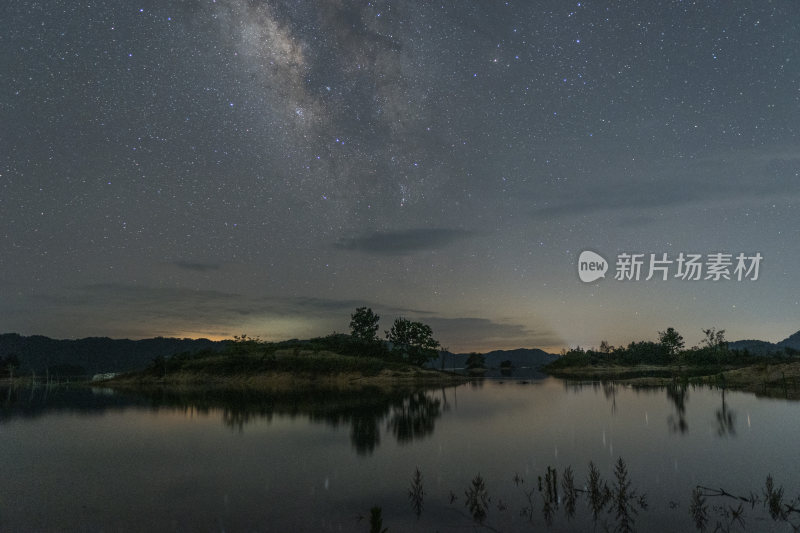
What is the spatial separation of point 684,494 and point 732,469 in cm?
759

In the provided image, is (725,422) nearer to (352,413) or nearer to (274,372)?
(352,413)

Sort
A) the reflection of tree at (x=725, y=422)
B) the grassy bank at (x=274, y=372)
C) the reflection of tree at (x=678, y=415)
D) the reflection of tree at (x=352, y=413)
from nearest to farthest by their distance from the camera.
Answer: the reflection of tree at (x=725, y=422)
the reflection of tree at (x=352, y=413)
the reflection of tree at (x=678, y=415)
the grassy bank at (x=274, y=372)

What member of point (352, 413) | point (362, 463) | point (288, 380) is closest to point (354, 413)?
point (352, 413)

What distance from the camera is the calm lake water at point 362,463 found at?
18078 mm

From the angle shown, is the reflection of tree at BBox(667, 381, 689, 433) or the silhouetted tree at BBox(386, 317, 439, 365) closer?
the reflection of tree at BBox(667, 381, 689, 433)

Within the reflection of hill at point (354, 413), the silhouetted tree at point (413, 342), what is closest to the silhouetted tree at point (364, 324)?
the silhouetted tree at point (413, 342)

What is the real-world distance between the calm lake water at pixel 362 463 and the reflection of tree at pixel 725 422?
0.17m

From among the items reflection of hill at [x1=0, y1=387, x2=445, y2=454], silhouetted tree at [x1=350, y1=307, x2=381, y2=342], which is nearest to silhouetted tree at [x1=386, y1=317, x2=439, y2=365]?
silhouetted tree at [x1=350, y1=307, x2=381, y2=342]

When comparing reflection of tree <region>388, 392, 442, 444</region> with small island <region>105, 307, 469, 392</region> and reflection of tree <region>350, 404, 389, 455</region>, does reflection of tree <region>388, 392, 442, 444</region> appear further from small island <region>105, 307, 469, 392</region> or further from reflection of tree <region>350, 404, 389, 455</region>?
small island <region>105, 307, 469, 392</region>

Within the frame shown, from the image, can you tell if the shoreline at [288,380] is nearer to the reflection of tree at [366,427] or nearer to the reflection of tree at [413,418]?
the reflection of tree at [413,418]

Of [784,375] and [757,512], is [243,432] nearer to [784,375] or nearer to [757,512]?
[757,512]

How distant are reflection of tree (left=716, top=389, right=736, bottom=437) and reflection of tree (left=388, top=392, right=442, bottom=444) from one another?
83.4ft

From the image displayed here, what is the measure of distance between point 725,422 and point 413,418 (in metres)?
31.1

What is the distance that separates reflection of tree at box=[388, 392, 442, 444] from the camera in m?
37.6
